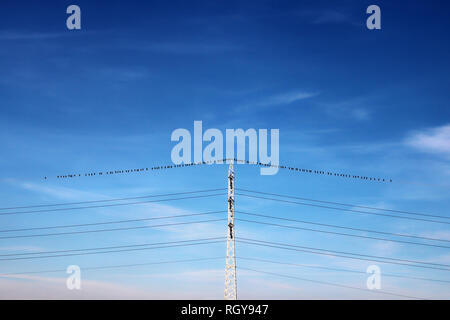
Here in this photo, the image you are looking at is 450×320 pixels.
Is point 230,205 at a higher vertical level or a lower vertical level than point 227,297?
higher

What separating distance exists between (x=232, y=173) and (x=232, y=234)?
484 inches
